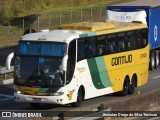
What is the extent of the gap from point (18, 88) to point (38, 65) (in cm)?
117

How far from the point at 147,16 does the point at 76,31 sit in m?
12.9

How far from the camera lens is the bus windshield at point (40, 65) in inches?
959

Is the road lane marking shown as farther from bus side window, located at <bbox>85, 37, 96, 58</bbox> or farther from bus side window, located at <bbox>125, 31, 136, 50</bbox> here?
bus side window, located at <bbox>125, 31, 136, 50</bbox>

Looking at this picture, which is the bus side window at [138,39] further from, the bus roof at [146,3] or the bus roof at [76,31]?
the bus roof at [146,3]

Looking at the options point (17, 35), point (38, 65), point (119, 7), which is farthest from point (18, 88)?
point (17, 35)

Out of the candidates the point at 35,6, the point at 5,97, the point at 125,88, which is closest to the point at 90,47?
the point at 125,88

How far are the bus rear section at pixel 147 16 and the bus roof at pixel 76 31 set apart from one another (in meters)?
7.55

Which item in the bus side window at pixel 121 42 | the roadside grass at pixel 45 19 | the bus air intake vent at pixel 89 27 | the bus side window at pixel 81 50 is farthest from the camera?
the roadside grass at pixel 45 19

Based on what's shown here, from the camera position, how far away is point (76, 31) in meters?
25.9

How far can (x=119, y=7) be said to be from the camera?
128 ft

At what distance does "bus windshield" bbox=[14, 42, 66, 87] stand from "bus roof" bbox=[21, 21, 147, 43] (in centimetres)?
26

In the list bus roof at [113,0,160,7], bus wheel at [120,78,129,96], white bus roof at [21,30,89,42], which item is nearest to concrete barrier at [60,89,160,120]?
white bus roof at [21,30,89,42]

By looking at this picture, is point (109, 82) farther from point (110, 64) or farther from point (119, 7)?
point (119, 7)

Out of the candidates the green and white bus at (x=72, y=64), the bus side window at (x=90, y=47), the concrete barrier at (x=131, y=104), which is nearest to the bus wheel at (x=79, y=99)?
the green and white bus at (x=72, y=64)
